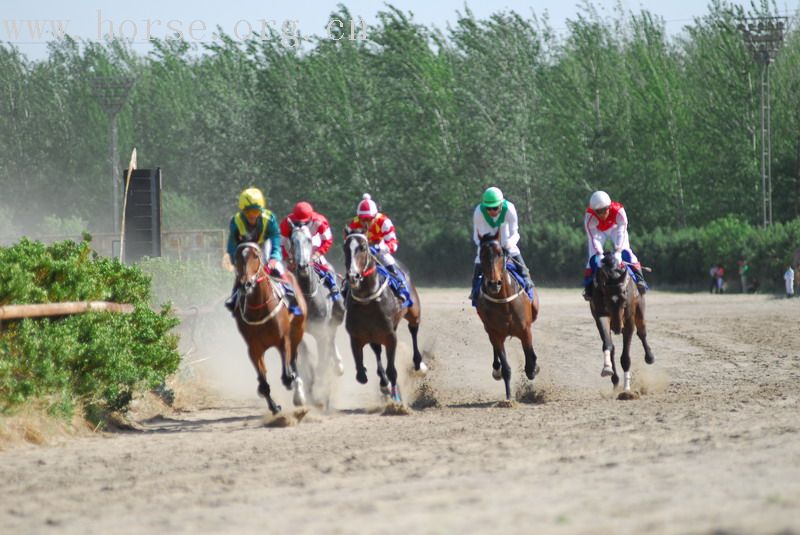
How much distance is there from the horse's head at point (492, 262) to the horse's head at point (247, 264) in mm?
2736

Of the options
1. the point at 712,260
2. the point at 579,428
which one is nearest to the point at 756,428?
A: the point at 579,428

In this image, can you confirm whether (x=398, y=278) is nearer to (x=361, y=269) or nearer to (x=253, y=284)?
(x=361, y=269)

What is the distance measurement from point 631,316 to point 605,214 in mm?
1269

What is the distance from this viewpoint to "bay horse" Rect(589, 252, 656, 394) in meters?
15.6

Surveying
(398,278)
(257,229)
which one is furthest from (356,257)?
(398,278)

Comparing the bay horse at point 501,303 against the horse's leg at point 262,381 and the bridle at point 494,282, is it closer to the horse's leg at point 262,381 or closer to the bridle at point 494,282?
the bridle at point 494,282

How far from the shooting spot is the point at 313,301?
51.5ft

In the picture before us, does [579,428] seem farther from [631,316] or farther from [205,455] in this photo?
[631,316]

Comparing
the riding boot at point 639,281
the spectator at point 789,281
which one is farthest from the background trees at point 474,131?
the riding boot at point 639,281

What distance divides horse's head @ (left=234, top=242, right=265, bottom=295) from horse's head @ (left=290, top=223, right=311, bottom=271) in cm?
149

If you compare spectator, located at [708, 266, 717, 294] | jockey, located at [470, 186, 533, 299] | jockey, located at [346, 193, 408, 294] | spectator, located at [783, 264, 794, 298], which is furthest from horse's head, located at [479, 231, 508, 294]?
spectator, located at [708, 266, 717, 294]

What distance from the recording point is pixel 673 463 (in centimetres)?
907

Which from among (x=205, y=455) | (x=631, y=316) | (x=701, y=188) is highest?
(x=701, y=188)

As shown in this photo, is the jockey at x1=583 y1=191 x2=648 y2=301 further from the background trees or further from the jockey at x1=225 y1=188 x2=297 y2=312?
the background trees
